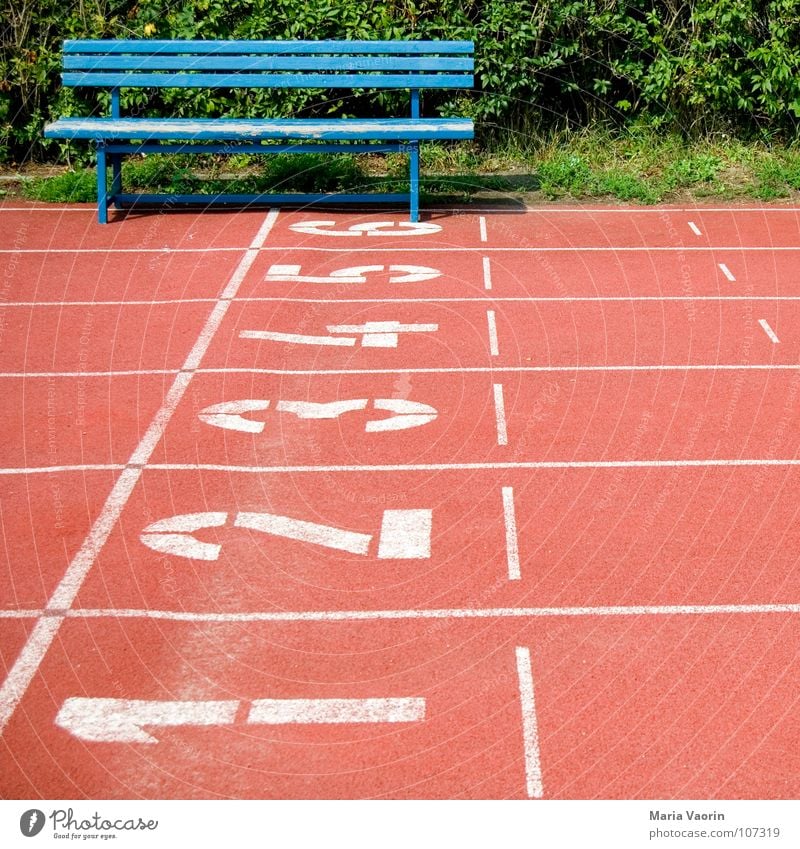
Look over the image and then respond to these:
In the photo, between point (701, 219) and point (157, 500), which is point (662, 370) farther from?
point (701, 219)

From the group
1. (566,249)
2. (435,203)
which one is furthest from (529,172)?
(566,249)

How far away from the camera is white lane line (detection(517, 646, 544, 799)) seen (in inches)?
181

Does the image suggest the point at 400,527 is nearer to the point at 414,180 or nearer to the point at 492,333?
the point at 492,333

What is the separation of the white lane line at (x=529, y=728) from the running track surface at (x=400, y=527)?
0.01 m

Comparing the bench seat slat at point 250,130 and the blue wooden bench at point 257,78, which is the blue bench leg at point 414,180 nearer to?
the blue wooden bench at point 257,78

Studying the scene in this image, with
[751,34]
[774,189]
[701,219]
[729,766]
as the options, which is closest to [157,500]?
[729,766]

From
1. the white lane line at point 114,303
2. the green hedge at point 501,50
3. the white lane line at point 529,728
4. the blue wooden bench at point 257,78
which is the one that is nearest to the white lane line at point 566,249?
the blue wooden bench at point 257,78

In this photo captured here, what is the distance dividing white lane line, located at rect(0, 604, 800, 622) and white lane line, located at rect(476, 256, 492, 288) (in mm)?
5454

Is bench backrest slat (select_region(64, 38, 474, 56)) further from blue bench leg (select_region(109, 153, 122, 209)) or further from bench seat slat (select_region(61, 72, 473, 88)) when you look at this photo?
blue bench leg (select_region(109, 153, 122, 209))

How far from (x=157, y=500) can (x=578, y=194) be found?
8290 mm

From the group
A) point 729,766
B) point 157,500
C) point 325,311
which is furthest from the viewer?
point 325,311

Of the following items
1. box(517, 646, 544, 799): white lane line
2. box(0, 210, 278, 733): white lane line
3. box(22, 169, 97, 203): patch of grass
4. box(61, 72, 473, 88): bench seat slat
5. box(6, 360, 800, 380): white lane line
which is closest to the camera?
box(517, 646, 544, 799): white lane line

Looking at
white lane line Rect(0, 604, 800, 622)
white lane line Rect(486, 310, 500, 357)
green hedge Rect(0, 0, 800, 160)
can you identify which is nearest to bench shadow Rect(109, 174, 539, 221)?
green hedge Rect(0, 0, 800, 160)

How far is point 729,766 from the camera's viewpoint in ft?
15.3
